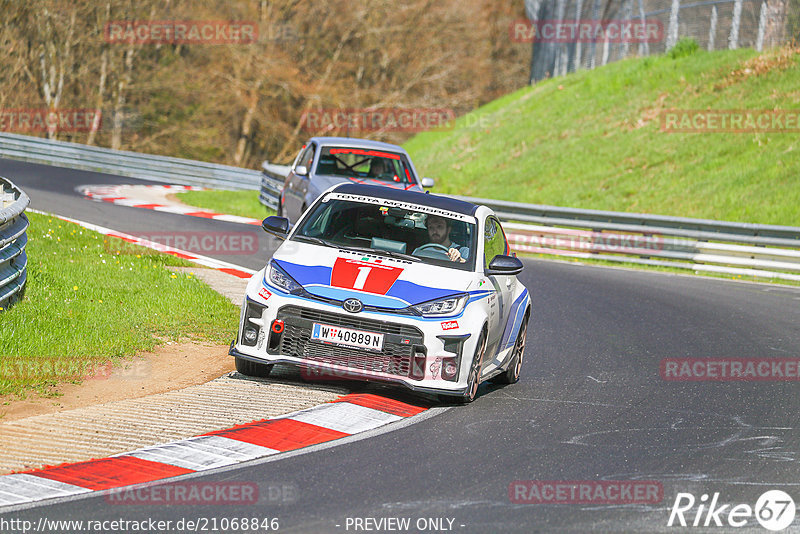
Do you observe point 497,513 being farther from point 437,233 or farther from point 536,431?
point 437,233

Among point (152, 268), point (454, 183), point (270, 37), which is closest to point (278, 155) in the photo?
point (270, 37)

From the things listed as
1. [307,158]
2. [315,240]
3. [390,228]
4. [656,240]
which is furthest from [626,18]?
[315,240]

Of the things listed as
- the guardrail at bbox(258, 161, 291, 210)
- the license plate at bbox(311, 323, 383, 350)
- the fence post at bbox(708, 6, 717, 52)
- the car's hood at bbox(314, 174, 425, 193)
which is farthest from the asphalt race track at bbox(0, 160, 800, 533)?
the fence post at bbox(708, 6, 717, 52)

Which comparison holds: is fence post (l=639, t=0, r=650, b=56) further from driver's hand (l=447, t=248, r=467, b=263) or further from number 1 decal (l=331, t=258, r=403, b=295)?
number 1 decal (l=331, t=258, r=403, b=295)

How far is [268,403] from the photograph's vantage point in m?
7.66

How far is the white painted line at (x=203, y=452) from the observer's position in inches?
240

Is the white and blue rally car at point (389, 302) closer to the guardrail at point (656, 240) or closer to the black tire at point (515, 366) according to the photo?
the black tire at point (515, 366)

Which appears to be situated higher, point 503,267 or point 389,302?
A: point 503,267

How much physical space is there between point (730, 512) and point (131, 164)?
98.5 feet

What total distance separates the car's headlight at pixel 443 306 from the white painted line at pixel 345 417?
807 millimetres

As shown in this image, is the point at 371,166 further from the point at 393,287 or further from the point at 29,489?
the point at 29,489

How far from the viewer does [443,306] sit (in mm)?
7961

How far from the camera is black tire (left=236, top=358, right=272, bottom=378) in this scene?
830 cm

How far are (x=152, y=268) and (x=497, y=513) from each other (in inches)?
344
